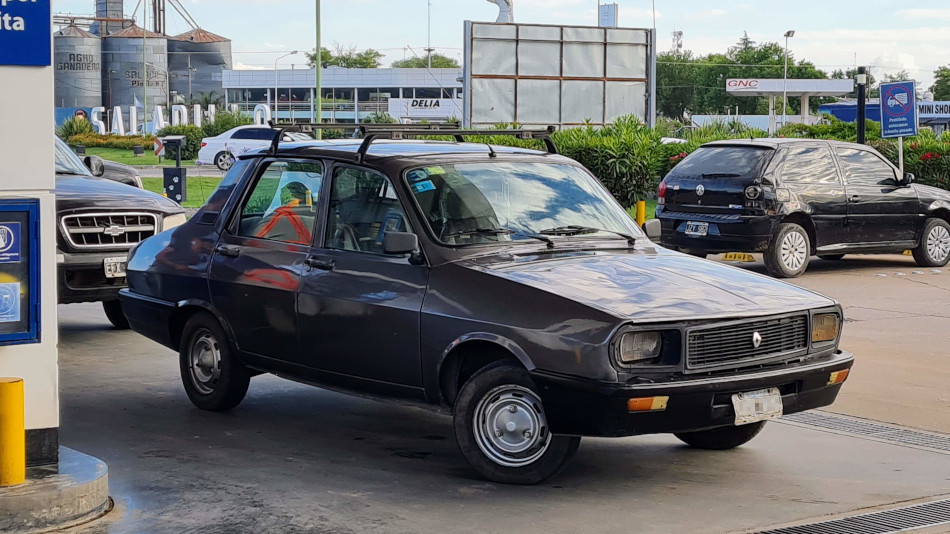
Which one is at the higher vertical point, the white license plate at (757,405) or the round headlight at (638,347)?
the round headlight at (638,347)

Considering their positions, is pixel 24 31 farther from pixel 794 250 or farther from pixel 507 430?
pixel 794 250

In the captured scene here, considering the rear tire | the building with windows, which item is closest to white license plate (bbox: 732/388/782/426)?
the rear tire

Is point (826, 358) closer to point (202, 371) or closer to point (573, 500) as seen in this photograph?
point (573, 500)

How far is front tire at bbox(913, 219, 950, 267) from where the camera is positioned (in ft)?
56.0

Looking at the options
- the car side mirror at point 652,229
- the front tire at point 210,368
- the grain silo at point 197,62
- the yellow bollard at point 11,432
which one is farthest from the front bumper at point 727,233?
the grain silo at point 197,62

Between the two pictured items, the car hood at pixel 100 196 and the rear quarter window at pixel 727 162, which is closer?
the car hood at pixel 100 196

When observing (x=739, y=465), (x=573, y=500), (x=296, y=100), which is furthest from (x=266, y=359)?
(x=296, y=100)

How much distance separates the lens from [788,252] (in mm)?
15625

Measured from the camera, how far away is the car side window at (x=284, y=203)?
744cm

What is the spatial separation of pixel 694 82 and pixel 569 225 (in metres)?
130

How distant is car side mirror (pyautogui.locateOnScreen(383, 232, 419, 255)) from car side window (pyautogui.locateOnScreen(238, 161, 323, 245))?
902 millimetres

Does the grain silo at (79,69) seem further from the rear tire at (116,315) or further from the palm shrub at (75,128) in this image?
the rear tire at (116,315)

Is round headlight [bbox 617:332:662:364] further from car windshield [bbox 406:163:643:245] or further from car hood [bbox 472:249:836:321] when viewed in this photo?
car windshield [bbox 406:163:643:245]

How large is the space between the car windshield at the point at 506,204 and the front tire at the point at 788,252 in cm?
841
